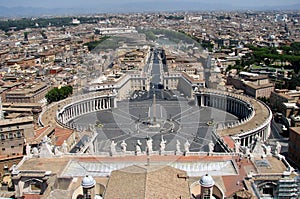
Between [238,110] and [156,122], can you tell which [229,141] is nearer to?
[156,122]

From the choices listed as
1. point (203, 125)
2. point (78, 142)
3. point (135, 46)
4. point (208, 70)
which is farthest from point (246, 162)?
point (135, 46)

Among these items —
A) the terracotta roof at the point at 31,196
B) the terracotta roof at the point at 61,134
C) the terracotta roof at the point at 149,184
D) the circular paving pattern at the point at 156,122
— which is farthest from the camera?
the circular paving pattern at the point at 156,122

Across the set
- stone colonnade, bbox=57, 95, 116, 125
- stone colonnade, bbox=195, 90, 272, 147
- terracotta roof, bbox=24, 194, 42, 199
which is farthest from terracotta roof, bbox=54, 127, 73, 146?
stone colonnade, bbox=195, 90, 272, 147

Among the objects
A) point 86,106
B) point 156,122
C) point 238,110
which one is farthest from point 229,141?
point 86,106

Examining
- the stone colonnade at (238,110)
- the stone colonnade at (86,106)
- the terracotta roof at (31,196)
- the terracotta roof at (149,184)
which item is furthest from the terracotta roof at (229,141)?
the stone colonnade at (86,106)

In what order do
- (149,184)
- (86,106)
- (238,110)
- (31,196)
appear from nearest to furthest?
(149,184)
(31,196)
(238,110)
(86,106)

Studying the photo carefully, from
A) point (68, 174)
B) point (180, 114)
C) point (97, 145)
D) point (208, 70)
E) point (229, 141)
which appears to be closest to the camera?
point (68, 174)

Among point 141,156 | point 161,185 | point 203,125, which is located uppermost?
point 161,185

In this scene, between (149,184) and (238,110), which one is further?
(238,110)

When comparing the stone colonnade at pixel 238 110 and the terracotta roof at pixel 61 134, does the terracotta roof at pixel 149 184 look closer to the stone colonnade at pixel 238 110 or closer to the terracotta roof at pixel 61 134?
the terracotta roof at pixel 61 134

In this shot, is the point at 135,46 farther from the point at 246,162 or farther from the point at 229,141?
the point at 246,162

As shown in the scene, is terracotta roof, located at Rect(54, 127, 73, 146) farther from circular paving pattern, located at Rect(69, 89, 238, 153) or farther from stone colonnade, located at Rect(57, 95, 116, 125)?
stone colonnade, located at Rect(57, 95, 116, 125)
